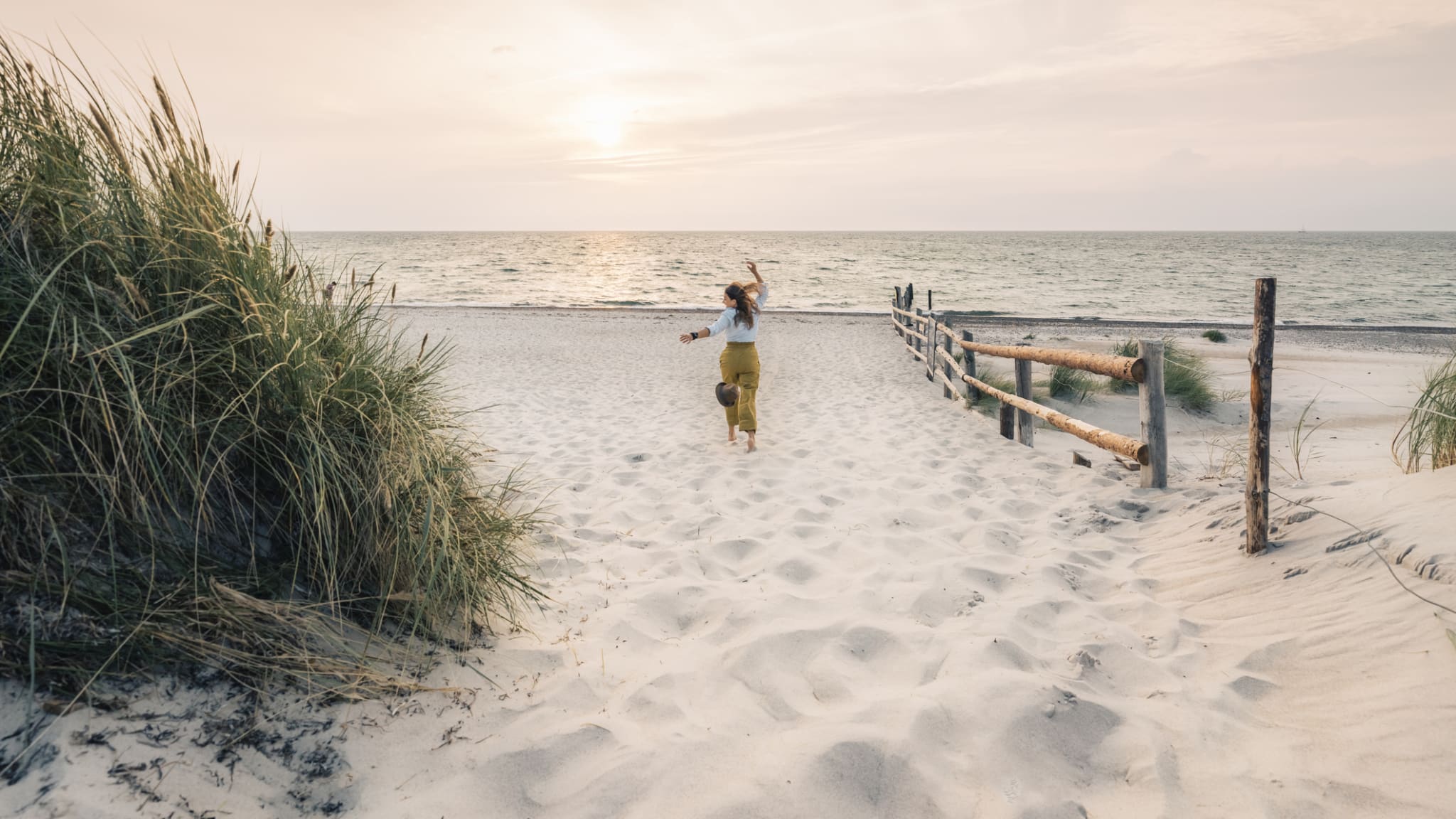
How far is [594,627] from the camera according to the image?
9.50 ft

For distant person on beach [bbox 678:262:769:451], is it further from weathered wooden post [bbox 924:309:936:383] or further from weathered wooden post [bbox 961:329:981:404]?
weathered wooden post [bbox 924:309:936:383]

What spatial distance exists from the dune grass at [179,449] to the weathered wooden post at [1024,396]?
536cm

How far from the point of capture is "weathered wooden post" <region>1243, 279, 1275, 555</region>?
3362mm

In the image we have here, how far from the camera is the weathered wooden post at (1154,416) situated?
4664 mm

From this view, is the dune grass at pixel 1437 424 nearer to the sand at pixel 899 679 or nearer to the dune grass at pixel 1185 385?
the sand at pixel 899 679

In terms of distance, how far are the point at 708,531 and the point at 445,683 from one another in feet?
6.60

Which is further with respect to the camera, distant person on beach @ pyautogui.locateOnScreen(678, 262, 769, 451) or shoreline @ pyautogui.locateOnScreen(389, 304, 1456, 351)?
shoreline @ pyautogui.locateOnScreen(389, 304, 1456, 351)

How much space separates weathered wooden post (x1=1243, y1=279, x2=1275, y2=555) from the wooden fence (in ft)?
3.68

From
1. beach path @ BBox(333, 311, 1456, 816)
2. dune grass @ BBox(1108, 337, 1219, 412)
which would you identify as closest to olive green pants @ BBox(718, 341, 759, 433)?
beach path @ BBox(333, 311, 1456, 816)

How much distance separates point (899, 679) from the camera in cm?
255

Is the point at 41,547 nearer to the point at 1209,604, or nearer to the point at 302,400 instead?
the point at 302,400

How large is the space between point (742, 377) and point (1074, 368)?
110 inches

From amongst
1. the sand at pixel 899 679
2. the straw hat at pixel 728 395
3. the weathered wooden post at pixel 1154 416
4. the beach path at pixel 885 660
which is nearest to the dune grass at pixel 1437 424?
the sand at pixel 899 679

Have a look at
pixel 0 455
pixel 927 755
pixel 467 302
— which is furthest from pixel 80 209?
pixel 467 302
